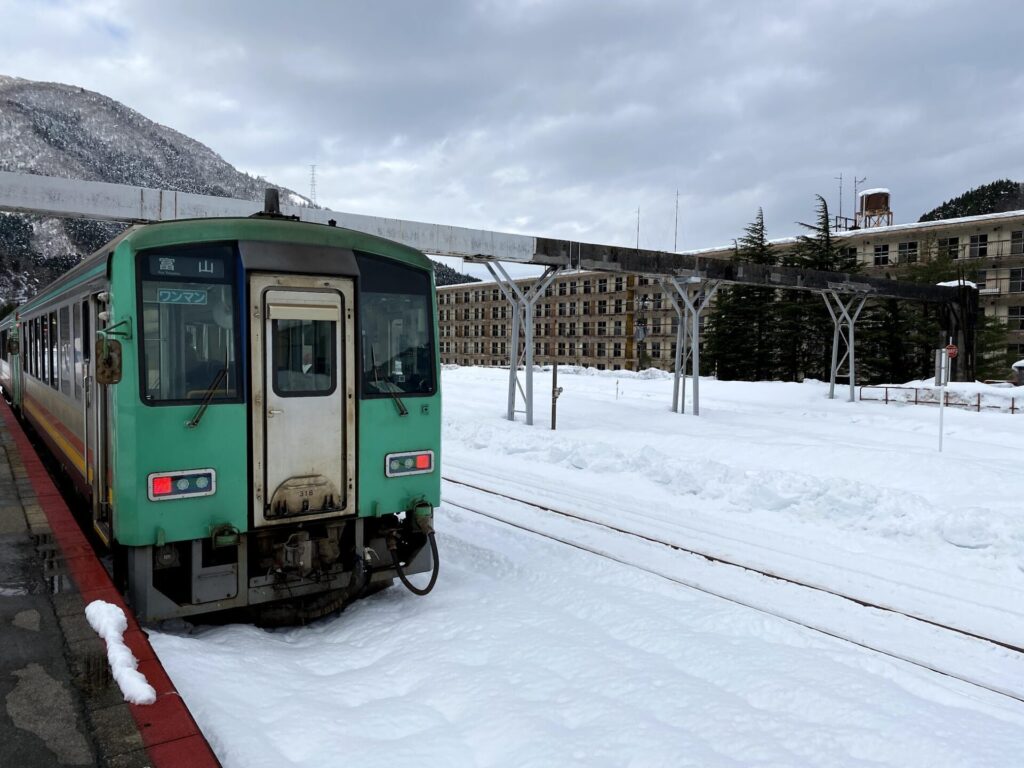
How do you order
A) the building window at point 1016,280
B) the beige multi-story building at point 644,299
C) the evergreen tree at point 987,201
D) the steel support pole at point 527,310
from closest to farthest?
1. the steel support pole at point 527,310
2. the building window at point 1016,280
3. the beige multi-story building at point 644,299
4. the evergreen tree at point 987,201

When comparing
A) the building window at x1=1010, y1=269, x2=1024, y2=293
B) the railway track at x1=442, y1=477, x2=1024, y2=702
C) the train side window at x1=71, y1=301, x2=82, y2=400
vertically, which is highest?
the building window at x1=1010, y1=269, x2=1024, y2=293

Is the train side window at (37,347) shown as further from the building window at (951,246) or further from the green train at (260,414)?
the building window at (951,246)

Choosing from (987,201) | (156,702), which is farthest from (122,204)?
(987,201)

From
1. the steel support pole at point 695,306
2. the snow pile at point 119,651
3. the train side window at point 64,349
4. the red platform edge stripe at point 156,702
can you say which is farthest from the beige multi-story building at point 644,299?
the snow pile at point 119,651

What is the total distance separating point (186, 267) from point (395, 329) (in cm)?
165

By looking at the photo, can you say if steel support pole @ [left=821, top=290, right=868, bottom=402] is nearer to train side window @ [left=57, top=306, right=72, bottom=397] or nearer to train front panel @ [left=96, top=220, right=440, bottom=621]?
train front panel @ [left=96, top=220, right=440, bottom=621]

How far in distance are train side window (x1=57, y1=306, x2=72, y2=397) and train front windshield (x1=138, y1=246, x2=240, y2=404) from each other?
10.3 ft

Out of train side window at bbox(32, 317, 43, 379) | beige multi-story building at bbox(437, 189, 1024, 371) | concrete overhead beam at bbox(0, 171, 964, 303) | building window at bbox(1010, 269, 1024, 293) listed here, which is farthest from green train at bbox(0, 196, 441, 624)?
building window at bbox(1010, 269, 1024, 293)

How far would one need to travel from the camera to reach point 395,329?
5867 millimetres

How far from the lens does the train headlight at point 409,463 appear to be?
580cm

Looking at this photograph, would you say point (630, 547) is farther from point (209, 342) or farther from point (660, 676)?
point (209, 342)

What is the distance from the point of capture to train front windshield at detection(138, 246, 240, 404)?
493 cm

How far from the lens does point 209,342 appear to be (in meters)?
5.09

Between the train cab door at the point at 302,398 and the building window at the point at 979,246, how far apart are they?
5870cm
